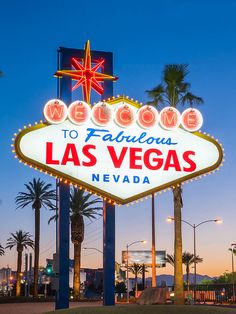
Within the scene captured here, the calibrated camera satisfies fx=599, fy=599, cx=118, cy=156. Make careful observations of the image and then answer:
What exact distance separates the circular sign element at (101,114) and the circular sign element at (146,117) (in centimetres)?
139

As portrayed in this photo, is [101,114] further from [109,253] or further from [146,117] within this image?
[109,253]

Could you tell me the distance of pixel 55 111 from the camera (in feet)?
83.8

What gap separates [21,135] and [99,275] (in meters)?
156

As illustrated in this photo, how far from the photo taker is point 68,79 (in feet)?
87.2

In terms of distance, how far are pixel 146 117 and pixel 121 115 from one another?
1163 mm

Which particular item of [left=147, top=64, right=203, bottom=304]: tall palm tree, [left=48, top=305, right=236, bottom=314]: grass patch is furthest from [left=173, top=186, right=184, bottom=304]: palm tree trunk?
[left=48, top=305, right=236, bottom=314]: grass patch

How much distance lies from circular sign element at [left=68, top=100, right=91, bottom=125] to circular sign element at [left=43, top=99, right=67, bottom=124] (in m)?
0.30

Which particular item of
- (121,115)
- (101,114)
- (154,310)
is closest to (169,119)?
(121,115)

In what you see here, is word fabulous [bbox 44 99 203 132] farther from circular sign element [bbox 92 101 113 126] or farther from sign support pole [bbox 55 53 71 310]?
sign support pole [bbox 55 53 71 310]

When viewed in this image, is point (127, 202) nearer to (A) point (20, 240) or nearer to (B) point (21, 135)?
(B) point (21, 135)

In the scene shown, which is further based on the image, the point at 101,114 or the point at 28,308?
the point at 28,308

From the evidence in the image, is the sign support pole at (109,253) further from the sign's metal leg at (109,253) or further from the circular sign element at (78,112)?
the circular sign element at (78,112)

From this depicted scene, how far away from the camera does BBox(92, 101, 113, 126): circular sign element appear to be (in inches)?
1025

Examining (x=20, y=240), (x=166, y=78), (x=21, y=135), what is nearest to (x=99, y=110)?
(x=21, y=135)
